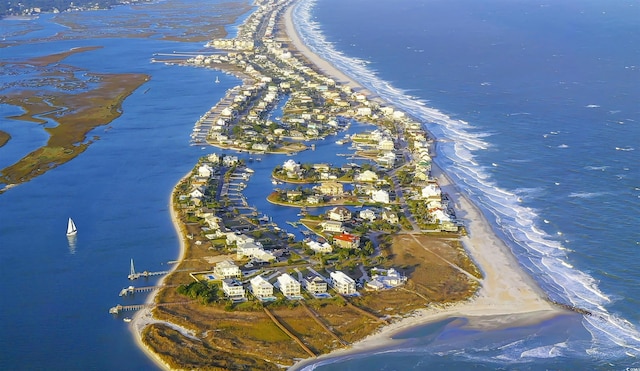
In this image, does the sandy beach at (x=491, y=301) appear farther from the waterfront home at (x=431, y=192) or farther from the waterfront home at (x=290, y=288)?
the waterfront home at (x=290, y=288)

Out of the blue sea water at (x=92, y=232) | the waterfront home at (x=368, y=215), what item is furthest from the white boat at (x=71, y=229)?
the waterfront home at (x=368, y=215)

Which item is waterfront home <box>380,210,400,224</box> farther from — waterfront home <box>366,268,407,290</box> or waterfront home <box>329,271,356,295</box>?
waterfront home <box>329,271,356,295</box>

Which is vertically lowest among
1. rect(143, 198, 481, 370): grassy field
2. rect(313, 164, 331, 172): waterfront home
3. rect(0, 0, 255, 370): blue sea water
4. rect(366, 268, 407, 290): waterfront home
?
rect(0, 0, 255, 370): blue sea water

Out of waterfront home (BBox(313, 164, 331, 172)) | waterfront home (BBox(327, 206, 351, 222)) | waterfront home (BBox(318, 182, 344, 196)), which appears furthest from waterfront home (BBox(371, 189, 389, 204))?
waterfront home (BBox(313, 164, 331, 172))

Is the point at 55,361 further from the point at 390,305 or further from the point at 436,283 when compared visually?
the point at 436,283

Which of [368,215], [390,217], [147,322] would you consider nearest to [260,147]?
[368,215]

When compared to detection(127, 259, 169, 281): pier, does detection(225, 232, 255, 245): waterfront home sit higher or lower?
higher
